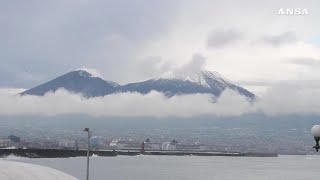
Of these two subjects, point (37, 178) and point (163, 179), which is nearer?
point (37, 178)

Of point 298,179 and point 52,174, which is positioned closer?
point 52,174

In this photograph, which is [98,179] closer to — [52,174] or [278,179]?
[278,179]

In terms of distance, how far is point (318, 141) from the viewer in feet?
60.2

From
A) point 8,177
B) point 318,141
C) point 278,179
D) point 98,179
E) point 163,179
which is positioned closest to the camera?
point 318,141

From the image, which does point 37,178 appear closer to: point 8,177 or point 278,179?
point 8,177

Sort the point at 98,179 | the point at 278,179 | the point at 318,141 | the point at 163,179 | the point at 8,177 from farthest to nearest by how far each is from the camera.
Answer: the point at 278,179 < the point at 163,179 < the point at 98,179 < the point at 8,177 < the point at 318,141

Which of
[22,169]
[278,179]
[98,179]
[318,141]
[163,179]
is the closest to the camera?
[318,141]

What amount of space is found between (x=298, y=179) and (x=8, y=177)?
113237 millimetres

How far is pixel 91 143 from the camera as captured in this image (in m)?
28.8

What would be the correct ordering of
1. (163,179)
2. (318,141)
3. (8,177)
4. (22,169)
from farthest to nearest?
(163,179), (22,169), (8,177), (318,141)

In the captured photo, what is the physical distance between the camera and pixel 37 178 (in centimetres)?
2739

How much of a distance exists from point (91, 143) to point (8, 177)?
4.55 m

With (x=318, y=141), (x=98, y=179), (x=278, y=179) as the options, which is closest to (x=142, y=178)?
(x=98, y=179)

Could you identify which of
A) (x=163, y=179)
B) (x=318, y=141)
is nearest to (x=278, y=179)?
(x=163, y=179)
